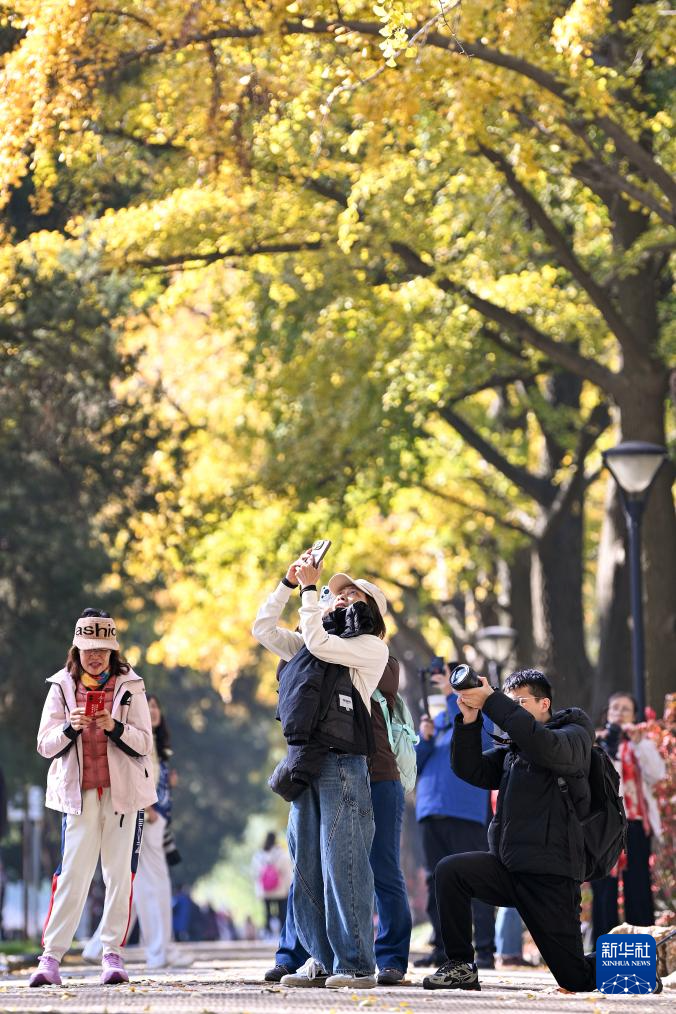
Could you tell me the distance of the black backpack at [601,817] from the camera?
8977mm

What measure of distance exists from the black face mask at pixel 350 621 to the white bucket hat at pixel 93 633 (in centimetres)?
118

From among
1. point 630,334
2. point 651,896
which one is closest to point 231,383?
point 630,334

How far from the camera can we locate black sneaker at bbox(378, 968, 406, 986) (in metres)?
9.83

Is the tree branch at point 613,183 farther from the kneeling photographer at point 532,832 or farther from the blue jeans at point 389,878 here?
the kneeling photographer at point 532,832

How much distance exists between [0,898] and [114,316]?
807 centimetres

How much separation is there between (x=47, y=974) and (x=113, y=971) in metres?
0.37

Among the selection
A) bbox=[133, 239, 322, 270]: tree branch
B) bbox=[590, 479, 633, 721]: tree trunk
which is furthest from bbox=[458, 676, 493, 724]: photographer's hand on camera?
bbox=[590, 479, 633, 721]: tree trunk

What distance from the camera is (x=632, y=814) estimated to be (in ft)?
44.2

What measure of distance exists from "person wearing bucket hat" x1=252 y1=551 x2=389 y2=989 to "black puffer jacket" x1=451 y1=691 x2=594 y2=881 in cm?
74

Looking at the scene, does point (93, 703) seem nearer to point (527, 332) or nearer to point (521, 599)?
point (527, 332)

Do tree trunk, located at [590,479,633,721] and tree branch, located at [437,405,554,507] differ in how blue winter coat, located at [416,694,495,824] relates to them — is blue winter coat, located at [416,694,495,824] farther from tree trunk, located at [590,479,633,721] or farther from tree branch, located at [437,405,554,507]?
tree branch, located at [437,405,554,507]

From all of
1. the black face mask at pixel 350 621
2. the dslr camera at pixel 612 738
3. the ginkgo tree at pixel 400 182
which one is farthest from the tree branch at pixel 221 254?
the black face mask at pixel 350 621

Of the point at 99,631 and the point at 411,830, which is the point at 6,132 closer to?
the point at 99,631

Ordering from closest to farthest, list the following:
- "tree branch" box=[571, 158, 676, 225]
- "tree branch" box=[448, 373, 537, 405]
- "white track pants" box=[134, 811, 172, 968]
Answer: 1. "white track pants" box=[134, 811, 172, 968]
2. "tree branch" box=[571, 158, 676, 225]
3. "tree branch" box=[448, 373, 537, 405]
